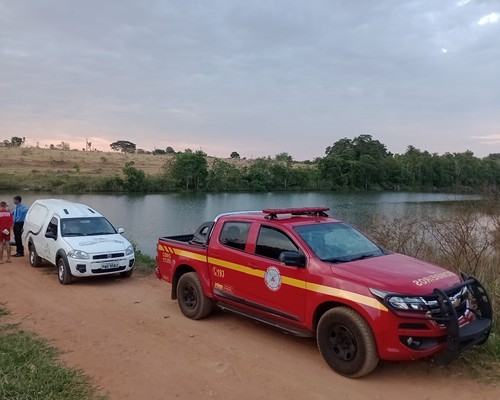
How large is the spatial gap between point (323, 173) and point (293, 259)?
77440mm

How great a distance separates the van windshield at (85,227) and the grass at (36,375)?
16.6 ft

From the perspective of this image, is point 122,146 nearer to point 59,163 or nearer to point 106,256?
point 59,163

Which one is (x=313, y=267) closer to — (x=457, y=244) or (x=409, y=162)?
(x=457, y=244)

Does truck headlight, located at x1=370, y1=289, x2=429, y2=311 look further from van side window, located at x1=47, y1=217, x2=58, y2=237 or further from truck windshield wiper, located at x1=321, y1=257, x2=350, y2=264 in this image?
van side window, located at x1=47, y1=217, x2=58, y2=237

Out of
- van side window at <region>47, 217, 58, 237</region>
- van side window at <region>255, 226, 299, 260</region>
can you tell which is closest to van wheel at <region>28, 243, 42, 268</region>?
van side window at <region>47, 217, 58, 237</region>

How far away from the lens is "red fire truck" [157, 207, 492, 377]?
4.82 m

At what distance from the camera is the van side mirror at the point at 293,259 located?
5586 mm

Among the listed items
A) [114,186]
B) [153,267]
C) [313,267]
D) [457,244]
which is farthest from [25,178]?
[313,267]

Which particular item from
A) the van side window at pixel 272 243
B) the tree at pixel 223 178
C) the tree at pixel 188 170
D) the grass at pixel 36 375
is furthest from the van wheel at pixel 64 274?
the tree at pixel 223 178

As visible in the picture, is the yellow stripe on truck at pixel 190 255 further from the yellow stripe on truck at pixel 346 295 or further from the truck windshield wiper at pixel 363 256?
the truck windshield wiper at pixel 363 256

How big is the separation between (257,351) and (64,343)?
2.61 meters

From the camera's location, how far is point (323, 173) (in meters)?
81.8

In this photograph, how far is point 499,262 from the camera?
1268cm

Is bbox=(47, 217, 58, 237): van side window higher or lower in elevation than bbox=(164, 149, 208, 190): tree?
lower
